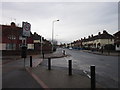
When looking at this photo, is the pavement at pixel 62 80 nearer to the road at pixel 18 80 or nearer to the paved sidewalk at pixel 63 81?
the paved sidewalk at pixel 63 81

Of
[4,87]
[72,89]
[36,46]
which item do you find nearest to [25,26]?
[4,87]

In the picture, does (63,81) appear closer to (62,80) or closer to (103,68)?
(62,80)

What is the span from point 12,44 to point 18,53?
13.1 m

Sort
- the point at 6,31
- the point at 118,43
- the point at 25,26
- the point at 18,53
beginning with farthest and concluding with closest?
the point at 118,43 < the point at 6,31 < the point at 18,53 < the point at 25,26

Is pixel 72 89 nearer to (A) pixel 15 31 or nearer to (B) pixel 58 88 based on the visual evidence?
(B) pixel 58 88

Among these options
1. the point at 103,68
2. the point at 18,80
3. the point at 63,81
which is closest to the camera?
the point at 63,81

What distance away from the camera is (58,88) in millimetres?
6566

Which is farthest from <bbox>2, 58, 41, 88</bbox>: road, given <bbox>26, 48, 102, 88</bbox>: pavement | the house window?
the house window

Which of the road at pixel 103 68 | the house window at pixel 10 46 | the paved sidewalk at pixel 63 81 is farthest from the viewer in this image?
the house window at pixel 10 46

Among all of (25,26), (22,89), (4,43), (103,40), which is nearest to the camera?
(22,89)

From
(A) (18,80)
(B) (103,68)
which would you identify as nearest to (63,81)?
(A) (18,80)

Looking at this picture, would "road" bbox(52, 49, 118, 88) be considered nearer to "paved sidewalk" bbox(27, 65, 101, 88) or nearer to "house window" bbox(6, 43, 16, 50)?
"paved sidewalk" bbox(27, 65, 101, 88)

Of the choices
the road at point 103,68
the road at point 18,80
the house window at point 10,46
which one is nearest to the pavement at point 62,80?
the road at point 18,80

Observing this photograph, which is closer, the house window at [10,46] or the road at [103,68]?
the road at [103,68]
